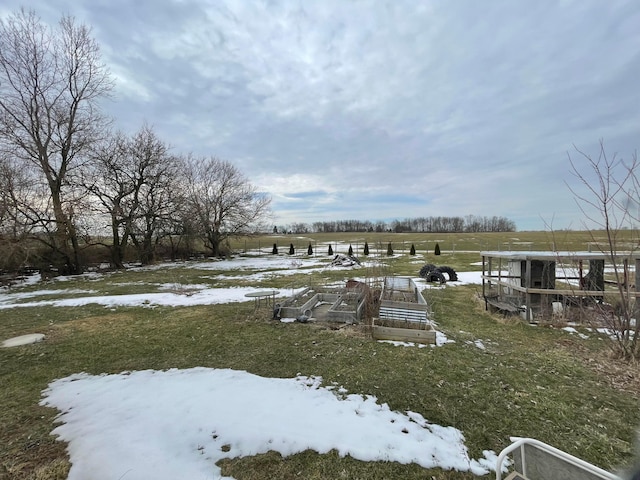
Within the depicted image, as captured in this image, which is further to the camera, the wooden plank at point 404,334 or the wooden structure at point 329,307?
the wooden structure at point 329,307

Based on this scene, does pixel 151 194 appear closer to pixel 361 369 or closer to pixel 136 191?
pixel 136 191

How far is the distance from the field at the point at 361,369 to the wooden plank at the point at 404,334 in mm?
298

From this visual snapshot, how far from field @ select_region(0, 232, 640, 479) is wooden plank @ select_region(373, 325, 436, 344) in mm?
298

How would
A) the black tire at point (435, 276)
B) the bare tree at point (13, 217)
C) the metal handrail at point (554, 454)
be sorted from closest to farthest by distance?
1. the metal handrail at point (554, 454)
2. the black tire at point (435, 276)
3. the bare tree at point (13, 217)

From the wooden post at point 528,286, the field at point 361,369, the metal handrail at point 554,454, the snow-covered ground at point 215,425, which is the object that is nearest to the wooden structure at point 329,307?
the field at point 361,369

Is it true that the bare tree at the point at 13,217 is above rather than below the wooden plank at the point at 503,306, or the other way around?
above

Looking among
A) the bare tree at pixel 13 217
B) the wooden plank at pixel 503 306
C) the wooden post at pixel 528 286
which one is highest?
the bare tree at pixel 13 217

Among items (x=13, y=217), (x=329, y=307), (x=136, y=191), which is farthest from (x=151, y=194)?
(x=329, y=307)

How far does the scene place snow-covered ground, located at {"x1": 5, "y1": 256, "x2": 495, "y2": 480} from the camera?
264cm

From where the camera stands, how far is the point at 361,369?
4.56 metres

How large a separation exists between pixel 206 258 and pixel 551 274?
83.6ft

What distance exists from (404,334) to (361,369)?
1.70 meters

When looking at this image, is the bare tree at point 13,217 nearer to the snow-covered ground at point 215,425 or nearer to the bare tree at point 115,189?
the bare tree at point 115,189

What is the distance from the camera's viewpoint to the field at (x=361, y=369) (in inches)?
107
